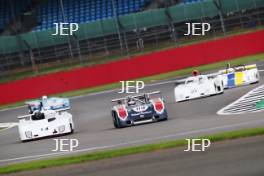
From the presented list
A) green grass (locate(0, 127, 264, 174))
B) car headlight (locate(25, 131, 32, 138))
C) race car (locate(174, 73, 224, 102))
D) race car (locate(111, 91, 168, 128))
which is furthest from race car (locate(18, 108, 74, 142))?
green grass (locate(0, 127, 264, 174))

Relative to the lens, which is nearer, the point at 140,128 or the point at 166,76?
the point at 140,128

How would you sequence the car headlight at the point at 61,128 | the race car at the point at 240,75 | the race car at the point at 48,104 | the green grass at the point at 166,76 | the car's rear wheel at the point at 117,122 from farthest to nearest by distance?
the green grass at the point at 166,76
the race car at the point at 48,104
the race car at the point at 240,75
the car headlight at the point at 61,128
the car's rear wheel at the point at 117,122

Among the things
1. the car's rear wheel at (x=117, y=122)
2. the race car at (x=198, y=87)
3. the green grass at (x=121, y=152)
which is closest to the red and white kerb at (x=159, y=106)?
the car's rear wheel at (x=117, y=122)

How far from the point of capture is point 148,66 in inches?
1639

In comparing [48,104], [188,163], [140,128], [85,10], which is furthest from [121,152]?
[85,10]

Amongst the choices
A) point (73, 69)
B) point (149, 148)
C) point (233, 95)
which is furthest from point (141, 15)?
point (149, 148)

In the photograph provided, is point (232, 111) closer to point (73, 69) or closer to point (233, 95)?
point (233, 95)

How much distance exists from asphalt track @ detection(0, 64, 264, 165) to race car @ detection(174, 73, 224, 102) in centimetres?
45

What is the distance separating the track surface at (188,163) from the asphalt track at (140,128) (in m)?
2.94

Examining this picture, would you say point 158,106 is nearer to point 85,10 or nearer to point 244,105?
point 244,105

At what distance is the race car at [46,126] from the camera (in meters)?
24.8

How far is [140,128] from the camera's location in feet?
75.6

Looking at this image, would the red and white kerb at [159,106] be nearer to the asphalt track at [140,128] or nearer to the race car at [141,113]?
the race car at [141,113]

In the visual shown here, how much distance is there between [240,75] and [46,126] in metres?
9.19
